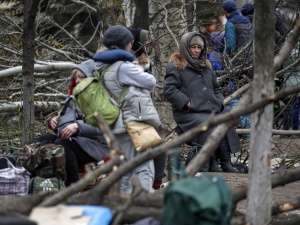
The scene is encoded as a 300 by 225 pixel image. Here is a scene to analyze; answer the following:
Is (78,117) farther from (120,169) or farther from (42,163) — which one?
(120,169)

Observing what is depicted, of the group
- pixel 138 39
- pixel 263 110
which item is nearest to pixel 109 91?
pixel 138 39

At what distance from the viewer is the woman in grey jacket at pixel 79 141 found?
712cm

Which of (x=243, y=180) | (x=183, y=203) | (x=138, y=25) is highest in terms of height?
(x=138, y=25)

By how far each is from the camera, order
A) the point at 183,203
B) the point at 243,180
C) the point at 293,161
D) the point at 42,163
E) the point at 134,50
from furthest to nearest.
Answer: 1. the point at 293,161
2. the point at 243,180
3. the point at 134,50
4. the point at 42,163
5. the point at 183,203

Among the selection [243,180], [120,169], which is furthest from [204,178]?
[243,180]

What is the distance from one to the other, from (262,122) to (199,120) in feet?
14.3

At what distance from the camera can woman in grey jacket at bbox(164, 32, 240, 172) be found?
912cm

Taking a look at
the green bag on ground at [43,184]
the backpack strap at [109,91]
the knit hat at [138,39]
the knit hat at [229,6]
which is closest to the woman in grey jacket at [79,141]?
the backpack strap at [109,91]

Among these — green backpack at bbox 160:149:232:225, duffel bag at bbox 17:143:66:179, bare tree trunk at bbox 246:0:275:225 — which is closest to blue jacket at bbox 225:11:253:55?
duffel bag at bbox 17:143:66:179

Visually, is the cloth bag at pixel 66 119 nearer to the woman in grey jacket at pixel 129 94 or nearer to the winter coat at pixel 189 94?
the woman in grey jacket at pixel 129 94

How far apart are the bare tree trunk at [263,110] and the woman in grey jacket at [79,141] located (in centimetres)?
261

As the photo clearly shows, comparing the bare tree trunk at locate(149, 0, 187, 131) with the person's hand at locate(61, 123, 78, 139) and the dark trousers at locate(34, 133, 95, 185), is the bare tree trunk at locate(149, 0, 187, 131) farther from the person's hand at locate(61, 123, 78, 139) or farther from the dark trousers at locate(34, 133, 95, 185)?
the person's hand at locate(61, 123, 78, 139)

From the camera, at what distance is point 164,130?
10758 mm

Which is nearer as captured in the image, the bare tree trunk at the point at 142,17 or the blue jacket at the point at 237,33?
the bare tree trunk at the point at 142,17
